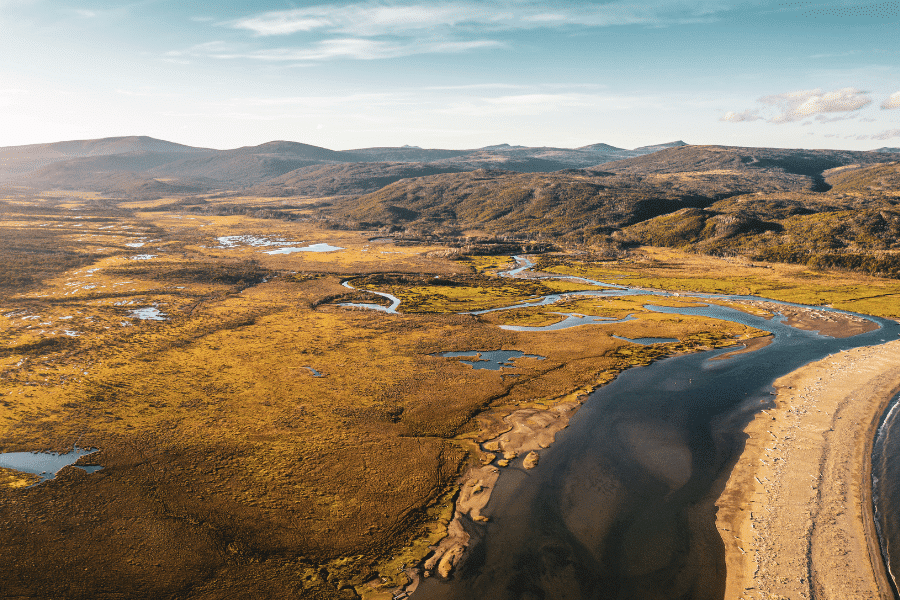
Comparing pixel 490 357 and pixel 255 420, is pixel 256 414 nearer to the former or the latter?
pixel 255 420

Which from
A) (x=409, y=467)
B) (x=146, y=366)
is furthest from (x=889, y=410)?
(x=146, y=366)

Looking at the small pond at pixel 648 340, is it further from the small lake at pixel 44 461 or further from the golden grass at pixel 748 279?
the small lake at pixel 44 461

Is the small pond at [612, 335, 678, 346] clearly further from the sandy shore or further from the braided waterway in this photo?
the sandy shore

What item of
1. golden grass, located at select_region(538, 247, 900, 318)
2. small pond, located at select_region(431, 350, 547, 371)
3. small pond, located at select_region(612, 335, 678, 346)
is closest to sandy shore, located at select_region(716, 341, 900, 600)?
small pond, located at select_region(612, 335, 678, 346)

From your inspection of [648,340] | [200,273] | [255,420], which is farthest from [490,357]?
[200,273]

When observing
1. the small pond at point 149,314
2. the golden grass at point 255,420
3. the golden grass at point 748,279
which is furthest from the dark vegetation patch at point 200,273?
the golden grass at point 748,279
